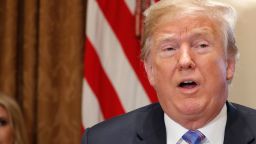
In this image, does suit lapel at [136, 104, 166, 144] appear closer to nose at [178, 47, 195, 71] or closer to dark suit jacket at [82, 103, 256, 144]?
dark suit jacket at [82, 103, 256, 144]

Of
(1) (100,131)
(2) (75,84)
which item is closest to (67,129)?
(2) (75,84)

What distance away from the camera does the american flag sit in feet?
8.95

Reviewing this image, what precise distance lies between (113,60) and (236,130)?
124 centimetres

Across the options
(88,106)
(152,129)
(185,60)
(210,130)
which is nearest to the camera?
(185,60)

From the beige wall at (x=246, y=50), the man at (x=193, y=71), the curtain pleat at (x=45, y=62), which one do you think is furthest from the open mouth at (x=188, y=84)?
the curtain pleat at (x=45, y=62)

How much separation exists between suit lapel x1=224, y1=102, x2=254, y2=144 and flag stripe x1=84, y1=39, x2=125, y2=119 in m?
1.16

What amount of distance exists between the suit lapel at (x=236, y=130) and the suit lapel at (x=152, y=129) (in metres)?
0.22

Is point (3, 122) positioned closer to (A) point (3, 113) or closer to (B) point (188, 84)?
(A) point (3, 113)

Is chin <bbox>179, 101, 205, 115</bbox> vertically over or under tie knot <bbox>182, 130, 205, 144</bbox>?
over

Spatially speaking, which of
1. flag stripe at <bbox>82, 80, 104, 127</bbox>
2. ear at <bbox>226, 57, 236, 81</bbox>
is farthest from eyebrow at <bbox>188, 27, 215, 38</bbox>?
flag stripe at <bbox>82, 80, 104, 127</bbox>

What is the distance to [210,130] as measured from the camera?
5.28ft

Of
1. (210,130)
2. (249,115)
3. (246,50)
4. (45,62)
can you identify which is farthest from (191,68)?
(45,62)

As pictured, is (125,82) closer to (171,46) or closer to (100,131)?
(100,131)

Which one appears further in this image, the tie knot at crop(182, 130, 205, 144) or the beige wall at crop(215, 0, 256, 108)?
the beige wall at crop(215, 0, 256, 108)
